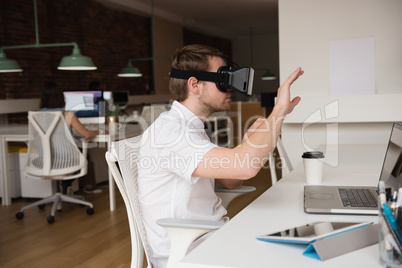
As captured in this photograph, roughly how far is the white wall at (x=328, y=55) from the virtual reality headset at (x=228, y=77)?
2.54 metres

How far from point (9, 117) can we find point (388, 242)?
6017mm

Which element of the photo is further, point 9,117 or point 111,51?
point 111,51

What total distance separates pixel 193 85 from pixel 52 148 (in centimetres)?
286

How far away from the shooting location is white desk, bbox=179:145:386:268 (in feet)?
3.18

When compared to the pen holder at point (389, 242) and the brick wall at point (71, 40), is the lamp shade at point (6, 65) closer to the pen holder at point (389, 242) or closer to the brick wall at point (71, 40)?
the brick wall at point (71, 40)

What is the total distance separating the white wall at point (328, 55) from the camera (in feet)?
13.0

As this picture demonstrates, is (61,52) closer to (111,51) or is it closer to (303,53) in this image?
(111,51)

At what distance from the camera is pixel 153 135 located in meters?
1.57

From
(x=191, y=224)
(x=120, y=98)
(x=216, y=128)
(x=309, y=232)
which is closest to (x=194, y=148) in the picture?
(x=191, y=224)

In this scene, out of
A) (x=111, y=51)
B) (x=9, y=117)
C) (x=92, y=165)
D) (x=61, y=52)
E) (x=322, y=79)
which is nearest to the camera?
(x=322, y=79)

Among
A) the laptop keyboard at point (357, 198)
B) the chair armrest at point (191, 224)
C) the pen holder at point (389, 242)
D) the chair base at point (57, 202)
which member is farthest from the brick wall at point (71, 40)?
the pen holder at point (389, 242)

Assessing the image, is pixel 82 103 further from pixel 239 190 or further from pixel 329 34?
pixel 239 190

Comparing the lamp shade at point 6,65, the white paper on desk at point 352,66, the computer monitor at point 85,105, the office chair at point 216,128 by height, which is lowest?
the office chair at point 216,128

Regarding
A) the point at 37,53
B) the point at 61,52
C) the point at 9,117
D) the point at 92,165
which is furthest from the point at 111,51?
the point at 92,165
